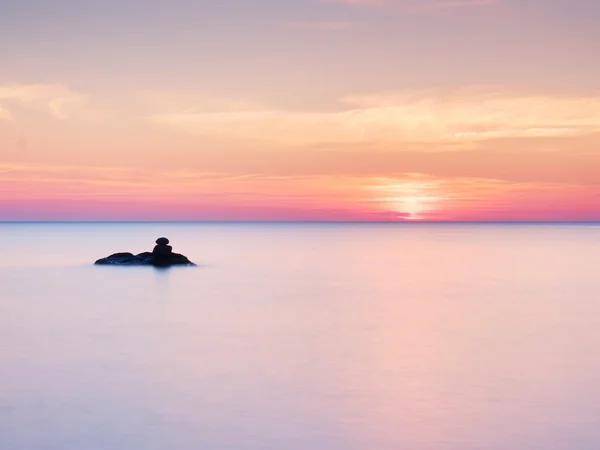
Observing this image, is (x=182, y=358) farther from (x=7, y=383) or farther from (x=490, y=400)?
(x=490, y=400)

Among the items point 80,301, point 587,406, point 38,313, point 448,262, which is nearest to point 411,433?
point 587,406

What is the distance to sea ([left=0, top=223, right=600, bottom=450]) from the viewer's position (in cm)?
1591

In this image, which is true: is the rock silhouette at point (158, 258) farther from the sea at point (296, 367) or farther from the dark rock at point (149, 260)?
the sea at point (296, 367)

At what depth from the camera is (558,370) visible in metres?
22.6

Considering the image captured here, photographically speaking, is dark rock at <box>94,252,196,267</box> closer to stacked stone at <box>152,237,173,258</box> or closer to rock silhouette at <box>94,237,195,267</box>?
rock silhouette at <box>94,237,195,267</box>

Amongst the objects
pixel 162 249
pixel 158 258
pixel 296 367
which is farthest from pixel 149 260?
pixel 296 367

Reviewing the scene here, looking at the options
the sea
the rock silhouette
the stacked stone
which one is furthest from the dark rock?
the sea

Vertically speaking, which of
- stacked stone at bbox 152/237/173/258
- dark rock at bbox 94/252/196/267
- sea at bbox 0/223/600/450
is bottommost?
sea at bbox 0/223/600/450

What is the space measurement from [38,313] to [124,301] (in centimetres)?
526

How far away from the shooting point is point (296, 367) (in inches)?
903

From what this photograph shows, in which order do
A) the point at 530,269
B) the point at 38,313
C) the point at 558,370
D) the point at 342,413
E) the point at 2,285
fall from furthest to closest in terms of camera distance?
the point at 530,269 < the point at 2,285 < the point at 38,313 < the point at 558,370 < the point at 342,413

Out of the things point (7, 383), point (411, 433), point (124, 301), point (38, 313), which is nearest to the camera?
point (411, 433)

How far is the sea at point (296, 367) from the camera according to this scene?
1591 centimetres

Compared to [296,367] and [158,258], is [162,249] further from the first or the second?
[296,367]
